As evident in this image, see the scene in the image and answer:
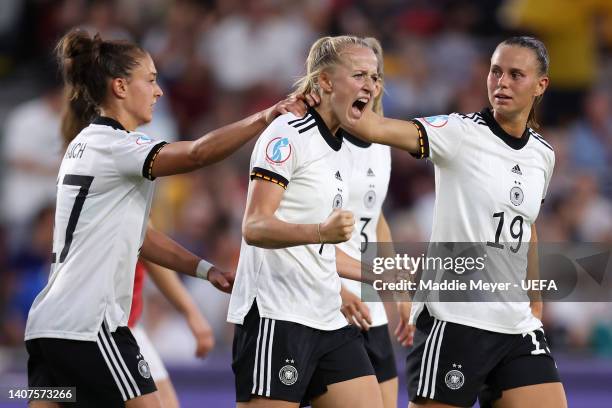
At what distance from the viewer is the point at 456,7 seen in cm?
1185

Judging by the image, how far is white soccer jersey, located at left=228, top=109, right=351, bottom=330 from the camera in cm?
496

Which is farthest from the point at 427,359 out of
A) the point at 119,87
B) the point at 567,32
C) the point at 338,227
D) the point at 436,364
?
the point at 567,32

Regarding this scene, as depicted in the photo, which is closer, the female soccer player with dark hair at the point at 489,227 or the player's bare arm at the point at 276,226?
the player's bare arm at the point at 276,226

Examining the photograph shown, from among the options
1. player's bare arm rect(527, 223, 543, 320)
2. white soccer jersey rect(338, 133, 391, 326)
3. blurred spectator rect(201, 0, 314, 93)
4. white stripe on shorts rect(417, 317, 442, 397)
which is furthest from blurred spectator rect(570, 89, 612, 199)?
white stripe on shorts rect(417, 317, 442, 397)

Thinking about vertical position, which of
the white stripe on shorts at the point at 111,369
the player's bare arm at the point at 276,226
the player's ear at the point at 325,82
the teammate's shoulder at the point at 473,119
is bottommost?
the white stripe on shorts at the point at 111,369

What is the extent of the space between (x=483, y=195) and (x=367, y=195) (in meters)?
1.00

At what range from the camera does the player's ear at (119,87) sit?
5078 millimetres

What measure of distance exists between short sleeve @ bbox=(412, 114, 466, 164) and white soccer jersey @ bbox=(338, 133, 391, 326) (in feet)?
2.81

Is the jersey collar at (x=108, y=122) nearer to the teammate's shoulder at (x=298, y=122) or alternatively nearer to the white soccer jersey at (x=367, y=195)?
the teammate's shoulder at (x=298, y=122)

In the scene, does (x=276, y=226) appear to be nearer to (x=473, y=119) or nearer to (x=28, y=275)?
(x=473, y=119)

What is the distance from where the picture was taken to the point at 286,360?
195 inches

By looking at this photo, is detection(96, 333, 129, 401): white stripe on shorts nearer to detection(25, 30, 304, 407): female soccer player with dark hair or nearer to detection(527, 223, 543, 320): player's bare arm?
detection(25, 30, 304, 407): female soccer player with dark hair

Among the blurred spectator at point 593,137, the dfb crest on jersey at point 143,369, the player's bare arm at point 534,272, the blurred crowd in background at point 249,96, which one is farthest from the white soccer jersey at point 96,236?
the blurred spectator at point 593,137

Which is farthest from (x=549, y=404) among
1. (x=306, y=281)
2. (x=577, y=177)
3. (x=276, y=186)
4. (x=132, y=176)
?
(x=577, y=177)
